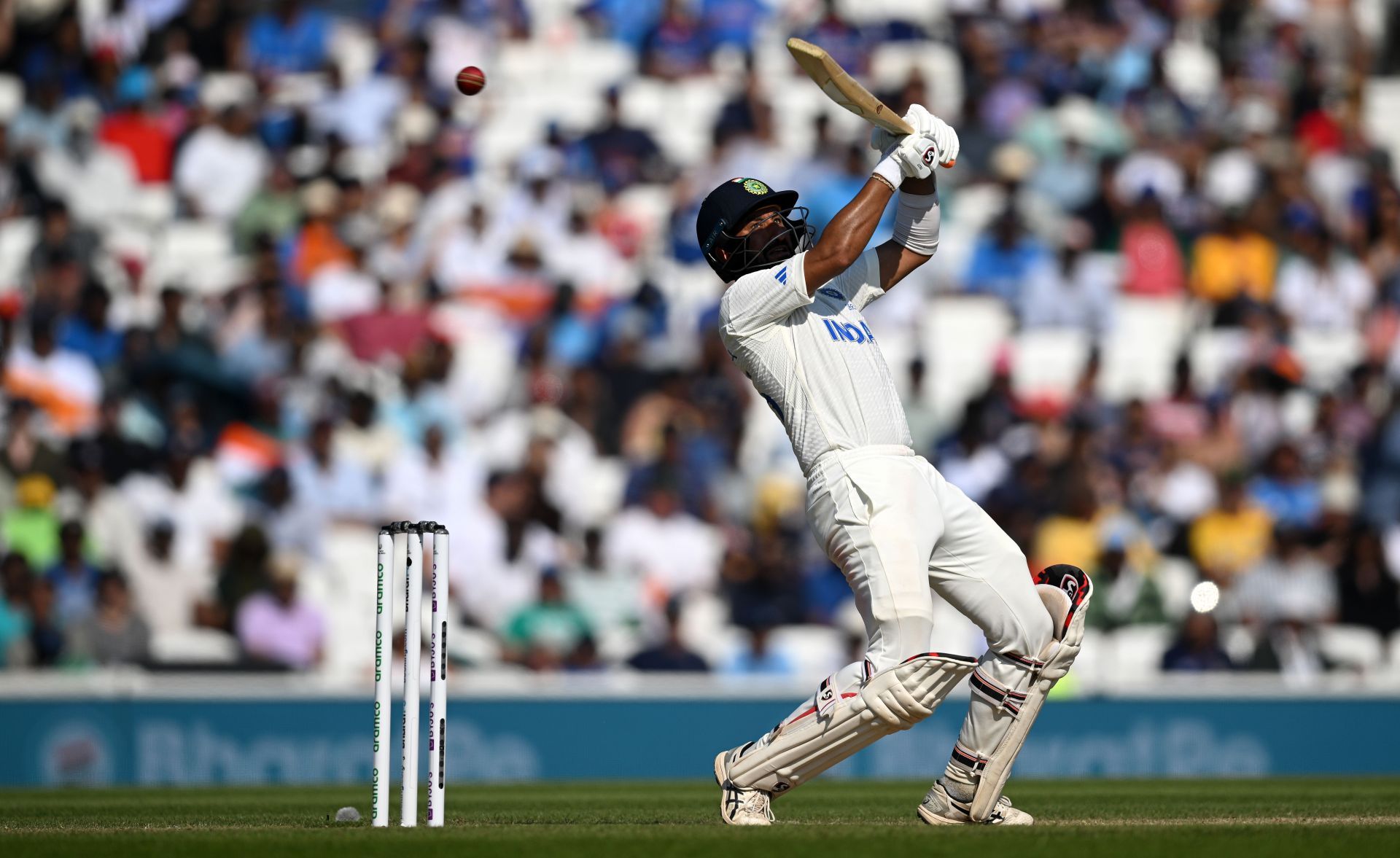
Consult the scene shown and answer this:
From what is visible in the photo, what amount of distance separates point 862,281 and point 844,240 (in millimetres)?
794

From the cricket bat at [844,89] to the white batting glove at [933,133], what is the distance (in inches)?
1.0

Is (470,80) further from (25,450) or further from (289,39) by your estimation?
(289,39)

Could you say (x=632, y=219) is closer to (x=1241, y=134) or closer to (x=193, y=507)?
(x=193, y=507)

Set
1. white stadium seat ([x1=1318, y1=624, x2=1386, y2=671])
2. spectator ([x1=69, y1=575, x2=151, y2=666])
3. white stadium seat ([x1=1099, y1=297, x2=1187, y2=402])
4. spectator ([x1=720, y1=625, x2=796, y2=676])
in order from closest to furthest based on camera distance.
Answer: spectator ([x1=69, y1=575, x2=151, y2=666]), spectator ([x1=720, y1=625, x2=796, y2=676]), white stadium seat ([x1=1318, y1=624, x2=1386, y2=671]), white stadium seat ([x1=1099, y1=297, x2=1187, y2=402])

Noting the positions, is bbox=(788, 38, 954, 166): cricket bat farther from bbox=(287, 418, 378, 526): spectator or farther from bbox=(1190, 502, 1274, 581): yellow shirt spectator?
bbox=(1190, 502, 1274, 581): yellow shirt spectator

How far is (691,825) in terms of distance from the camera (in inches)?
230

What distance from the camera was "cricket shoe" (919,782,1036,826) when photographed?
5.96m

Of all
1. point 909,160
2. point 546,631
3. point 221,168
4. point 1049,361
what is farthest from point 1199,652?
point 221,168

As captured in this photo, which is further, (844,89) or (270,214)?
(270,214)

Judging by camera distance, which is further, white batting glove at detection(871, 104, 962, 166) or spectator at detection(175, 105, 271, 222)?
spectator at detection(175, 105, 271, 222)

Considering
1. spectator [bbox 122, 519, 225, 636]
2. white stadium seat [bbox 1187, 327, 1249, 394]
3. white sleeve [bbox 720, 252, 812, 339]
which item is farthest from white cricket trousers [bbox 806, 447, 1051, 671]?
white stadium seat [bbox 1187, 327, 1249, 394]

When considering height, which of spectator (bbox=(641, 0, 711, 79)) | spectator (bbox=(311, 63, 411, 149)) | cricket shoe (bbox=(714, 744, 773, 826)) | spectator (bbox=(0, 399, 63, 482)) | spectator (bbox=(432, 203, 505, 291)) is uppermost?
spectator (bbox=(641, 0, 711, 79))

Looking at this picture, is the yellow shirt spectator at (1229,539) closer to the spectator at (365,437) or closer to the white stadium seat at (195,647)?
the spectator at (365,437)

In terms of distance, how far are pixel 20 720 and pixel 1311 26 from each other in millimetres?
12860
